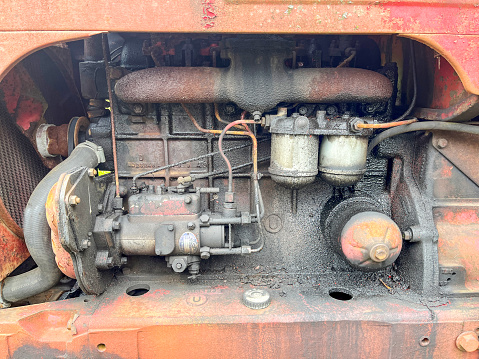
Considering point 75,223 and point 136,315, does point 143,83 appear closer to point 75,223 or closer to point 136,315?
point 75,223

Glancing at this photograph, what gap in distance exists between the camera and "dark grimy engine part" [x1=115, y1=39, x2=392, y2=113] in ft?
5.64

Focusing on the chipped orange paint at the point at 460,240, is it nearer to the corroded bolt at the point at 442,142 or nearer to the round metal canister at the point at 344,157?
the corroded bolt at the point at 442,142

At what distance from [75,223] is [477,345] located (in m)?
2.12

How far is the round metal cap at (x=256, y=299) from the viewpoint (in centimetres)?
166

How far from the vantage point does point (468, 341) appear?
1.56 meters

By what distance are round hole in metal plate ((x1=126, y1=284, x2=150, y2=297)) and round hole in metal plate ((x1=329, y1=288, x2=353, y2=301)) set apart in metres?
1.15

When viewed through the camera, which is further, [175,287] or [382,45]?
[382,45]

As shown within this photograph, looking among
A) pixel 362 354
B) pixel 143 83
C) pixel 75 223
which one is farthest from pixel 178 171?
pixel 362 354

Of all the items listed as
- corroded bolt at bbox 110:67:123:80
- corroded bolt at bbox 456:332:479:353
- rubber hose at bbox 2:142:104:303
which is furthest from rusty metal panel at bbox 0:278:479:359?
corroded bolt at bbox 110:67:123:80

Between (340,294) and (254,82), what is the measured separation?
141 cm

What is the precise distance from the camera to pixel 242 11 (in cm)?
138

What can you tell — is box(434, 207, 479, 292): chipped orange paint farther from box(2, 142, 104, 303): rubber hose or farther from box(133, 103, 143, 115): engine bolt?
box(2, 142, 104, 303): rubber hose

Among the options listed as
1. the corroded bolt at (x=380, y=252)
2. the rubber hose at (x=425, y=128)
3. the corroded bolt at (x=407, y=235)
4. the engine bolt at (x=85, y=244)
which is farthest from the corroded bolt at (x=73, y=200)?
the corroded bolt at (x=407, y=235)

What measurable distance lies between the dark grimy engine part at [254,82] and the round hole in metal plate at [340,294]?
1.15 m
